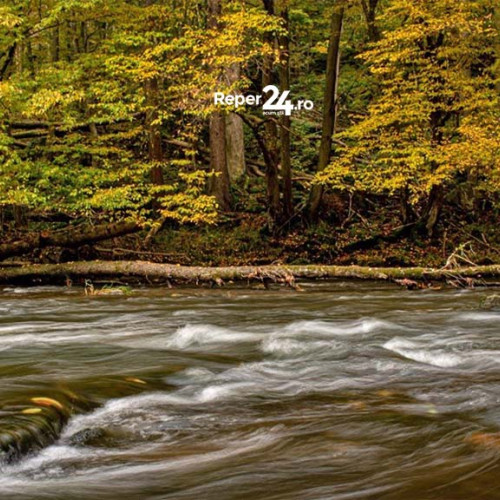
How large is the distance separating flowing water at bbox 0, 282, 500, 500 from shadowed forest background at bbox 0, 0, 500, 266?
521cm

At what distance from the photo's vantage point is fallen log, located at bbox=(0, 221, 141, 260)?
14.4m

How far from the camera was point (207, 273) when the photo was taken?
1323 centimetres

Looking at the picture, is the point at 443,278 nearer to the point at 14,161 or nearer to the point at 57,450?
the point at 14,161

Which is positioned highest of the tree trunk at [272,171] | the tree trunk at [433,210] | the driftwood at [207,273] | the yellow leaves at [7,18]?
the yellow leaves at [7,18]

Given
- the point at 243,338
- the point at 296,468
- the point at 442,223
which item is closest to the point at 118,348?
the point at 243,338

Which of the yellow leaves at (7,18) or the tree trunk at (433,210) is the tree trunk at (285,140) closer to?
the tree trunk at (433,210)

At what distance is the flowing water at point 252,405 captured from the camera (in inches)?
154

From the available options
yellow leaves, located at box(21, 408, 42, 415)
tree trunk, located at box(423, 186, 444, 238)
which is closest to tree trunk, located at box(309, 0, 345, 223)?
tree trunk, located at box(423, 186, 444, 238)

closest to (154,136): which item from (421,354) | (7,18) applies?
(7,18)

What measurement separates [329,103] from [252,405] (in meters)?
13.9

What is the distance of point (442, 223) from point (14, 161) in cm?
1124

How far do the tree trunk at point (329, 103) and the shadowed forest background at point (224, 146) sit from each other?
4 cm

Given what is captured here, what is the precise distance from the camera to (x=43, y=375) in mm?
6750

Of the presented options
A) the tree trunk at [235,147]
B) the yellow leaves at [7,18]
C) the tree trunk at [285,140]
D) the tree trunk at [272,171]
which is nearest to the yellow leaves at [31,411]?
the yellow leaves at [7,18]
